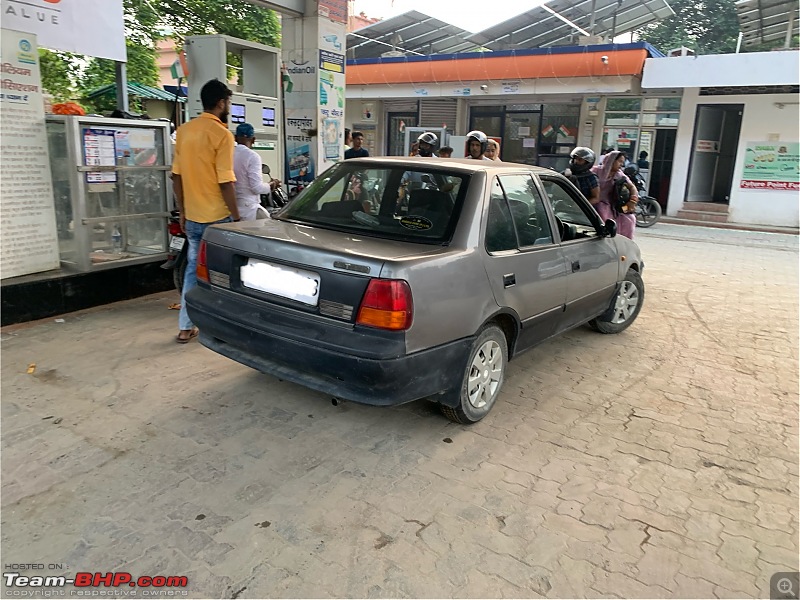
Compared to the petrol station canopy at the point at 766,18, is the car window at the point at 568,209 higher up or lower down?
lower down

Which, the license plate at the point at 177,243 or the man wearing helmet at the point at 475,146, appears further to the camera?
the man wearing helmet at the point at 475,146

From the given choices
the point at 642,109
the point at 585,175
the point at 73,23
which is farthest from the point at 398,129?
the point at 73,23

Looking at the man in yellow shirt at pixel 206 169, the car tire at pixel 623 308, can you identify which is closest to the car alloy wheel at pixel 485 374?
the car tire at pixel 623 308

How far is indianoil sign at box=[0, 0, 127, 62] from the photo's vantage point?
522cm

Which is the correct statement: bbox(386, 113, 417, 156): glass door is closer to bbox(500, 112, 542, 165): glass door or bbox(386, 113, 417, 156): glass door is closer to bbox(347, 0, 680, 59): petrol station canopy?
bbox(347, 0, 680, 59): petrol station canopy

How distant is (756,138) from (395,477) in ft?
50.8

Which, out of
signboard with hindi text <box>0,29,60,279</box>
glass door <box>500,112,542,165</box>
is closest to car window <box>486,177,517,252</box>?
signboard with hindi text <box>0,29,60,279</box>

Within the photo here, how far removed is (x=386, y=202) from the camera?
12.6 ft

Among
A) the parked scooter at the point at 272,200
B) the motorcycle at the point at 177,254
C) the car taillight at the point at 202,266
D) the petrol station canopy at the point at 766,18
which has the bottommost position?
the motorcycle at the point at 177,254

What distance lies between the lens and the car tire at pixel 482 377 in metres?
3.48

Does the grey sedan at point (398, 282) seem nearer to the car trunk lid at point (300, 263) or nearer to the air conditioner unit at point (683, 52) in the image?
the car trunk lid at point (300, 263)

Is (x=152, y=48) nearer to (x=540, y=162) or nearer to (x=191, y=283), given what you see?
(x=540, y=162)

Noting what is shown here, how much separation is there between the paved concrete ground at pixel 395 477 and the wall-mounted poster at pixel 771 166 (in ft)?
38.9

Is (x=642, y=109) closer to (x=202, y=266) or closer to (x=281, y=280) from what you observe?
(x=202, y=266)
